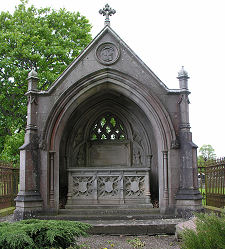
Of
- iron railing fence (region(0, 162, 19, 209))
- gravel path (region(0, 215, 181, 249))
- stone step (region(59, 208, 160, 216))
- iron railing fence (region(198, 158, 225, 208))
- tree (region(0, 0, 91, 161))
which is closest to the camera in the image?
gravel path (region(0, 215, 181, 249))

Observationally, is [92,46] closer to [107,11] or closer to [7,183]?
[107,11]

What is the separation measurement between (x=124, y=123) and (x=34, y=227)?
21.9ft

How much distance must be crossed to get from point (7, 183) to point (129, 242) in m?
5.51

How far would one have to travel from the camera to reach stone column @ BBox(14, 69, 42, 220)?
27.1 feet

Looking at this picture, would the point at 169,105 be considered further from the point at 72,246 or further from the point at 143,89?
the point at 72,246

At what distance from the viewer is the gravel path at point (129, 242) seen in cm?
631

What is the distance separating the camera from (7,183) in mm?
10430

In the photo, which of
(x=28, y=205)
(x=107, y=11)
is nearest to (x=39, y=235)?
(x=28, y=205)

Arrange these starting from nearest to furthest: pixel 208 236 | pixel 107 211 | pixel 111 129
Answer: pixel 208 236 → pixel 107 211 → pixel 111 129

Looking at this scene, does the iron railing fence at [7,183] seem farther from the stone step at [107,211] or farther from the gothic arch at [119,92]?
the stone step at [107,211]

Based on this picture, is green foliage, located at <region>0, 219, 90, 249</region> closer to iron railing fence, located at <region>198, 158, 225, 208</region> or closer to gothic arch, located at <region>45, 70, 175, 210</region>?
gothic arch, located at <region>45, 70, 175, 210</region>

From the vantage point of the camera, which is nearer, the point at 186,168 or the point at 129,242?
the point at 129,242

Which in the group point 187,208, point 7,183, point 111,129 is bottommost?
point 187,208

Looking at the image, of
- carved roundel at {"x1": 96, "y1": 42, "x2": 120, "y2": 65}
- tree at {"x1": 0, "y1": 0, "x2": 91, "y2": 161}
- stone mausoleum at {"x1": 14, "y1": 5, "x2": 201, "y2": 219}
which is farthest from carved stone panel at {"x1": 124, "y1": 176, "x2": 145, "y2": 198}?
tree at {"x1": 0, "y1": 0, "x2": 91, "y2": 161}
